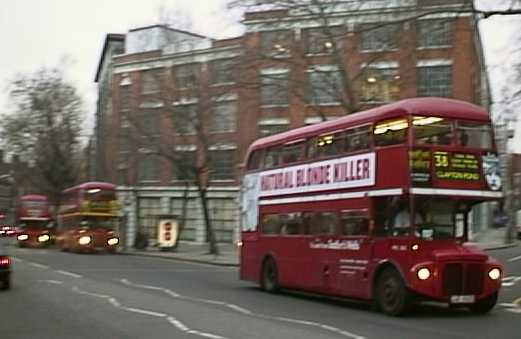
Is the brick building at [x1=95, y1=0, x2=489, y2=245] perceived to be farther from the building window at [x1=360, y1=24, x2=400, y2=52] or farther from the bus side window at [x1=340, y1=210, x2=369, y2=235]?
the bus side window at [x1=340, y1=210, x2=369, y2=235]

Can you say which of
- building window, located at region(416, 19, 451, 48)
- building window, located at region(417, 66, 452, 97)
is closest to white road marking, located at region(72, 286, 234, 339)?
building window, located at region(416, 19, 451, 48)

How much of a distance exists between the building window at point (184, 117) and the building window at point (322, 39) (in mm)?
11161

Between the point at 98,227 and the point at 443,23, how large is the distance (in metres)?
29.0

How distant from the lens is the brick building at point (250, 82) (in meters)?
26.6

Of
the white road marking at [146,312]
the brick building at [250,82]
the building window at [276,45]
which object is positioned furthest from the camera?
the building window at [276,45]

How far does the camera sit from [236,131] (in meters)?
54.2

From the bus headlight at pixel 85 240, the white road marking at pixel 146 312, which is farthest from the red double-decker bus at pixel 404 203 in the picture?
the bus headlight at pixel 85 240

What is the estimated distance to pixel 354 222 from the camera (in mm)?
17172

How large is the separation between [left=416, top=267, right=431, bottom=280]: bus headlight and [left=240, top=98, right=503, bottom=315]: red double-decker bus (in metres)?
0.02

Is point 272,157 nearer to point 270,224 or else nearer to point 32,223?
point 270,224

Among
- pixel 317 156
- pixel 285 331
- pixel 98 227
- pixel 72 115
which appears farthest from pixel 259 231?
pixel 72 115

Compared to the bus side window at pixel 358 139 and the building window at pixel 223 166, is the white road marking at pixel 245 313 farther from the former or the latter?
the building window at pixel 223 166

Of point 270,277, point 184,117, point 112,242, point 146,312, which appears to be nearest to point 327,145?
point 270,277

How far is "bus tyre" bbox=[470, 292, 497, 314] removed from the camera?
1566cm
